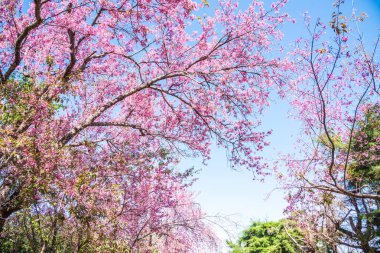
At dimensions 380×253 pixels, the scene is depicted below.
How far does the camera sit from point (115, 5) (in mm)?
6867

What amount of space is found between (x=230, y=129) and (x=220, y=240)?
19.8 feet

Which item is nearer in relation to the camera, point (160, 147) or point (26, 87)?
point (26, 87)

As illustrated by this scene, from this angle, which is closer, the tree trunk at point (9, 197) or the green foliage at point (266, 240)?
the tree trunk at point (9, 197)

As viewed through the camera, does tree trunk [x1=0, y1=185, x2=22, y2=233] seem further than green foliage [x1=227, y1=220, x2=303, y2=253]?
No

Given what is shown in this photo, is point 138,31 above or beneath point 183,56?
→ beneath

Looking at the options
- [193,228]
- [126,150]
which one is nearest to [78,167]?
[126,150]

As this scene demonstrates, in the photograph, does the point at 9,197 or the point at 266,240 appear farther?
the point at 266,240

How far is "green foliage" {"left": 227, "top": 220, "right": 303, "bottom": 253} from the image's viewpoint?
20766 mm

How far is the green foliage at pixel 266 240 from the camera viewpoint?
20766mm

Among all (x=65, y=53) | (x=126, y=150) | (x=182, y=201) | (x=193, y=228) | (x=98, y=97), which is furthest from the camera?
(x=182, y=201)

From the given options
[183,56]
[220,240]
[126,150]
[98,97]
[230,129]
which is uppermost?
[183,56]

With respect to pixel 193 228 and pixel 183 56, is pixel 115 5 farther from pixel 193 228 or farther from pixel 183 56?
pixel 193 228

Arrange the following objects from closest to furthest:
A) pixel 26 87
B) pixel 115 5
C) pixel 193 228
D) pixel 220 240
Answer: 1. pixel 26 87
2. pixel 115 5
3. pixel 193 228
4. pixel 220 240

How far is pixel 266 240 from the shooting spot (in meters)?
22.1
